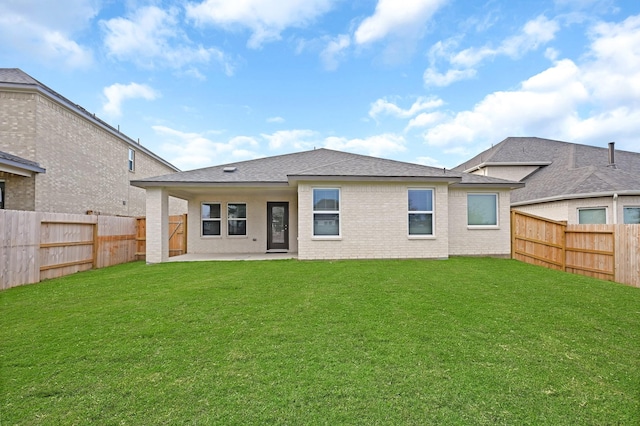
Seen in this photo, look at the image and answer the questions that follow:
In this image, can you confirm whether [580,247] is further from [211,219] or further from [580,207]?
[211,219]

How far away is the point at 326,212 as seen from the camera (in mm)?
10211

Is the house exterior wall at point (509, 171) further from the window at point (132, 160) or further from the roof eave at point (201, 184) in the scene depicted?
the window at point (132, 160)

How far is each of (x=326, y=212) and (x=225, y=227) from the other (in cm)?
573

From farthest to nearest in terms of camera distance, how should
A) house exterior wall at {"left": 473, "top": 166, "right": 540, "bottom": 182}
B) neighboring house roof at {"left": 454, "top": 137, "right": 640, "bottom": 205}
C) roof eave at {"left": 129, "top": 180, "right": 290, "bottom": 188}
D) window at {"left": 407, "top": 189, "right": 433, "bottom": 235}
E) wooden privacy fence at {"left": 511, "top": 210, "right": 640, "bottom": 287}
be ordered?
house exterior wall at {"left": 473, "top": 166, "right": 540, "bottom": 182}
neighboring house roof at {"left": 454, "top": 137, "right": 640, "bottom": 205}
window at {"left": 407, "top": 189, "right": 433, "bottom": 235}
roof eave at {"left": 129, "top": 180, "right": 290, "bottom": 188}
wooden privacy fence at {"left": 511, "top": 210, "right": 640, "bottom": 287}

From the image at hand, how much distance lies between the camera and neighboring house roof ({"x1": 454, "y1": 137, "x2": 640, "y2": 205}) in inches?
486

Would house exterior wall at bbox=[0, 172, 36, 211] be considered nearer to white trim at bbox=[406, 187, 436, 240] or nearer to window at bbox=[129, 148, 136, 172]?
window at bbox=[129, 148, 136, 172]

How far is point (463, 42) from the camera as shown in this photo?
515 inches

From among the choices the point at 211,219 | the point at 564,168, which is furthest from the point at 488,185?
the point at 211,219

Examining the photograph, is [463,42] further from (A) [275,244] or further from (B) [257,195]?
(A) [275,244]

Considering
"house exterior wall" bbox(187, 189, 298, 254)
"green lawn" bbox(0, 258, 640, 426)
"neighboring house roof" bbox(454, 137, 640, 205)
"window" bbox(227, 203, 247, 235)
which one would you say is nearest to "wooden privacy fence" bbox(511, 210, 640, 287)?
"green lawn" bbox(0, 258, 640, 426)

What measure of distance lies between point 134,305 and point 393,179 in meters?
8.13

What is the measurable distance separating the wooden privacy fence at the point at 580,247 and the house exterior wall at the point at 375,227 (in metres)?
2.99

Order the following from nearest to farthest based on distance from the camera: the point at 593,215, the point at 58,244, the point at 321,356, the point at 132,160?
the point at 321,356 < the point at 58,244 < the point at 593,215 < the point at 132,160

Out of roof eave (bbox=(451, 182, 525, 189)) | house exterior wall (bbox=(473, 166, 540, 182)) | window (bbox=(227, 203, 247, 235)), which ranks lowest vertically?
window (bbox=(227, 203, 247, 235))
